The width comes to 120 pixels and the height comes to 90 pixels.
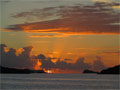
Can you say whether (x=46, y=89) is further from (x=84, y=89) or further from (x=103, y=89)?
(x=103, y=89)

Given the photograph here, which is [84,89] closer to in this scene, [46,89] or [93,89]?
[93,89]

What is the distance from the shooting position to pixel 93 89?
10275 centimetres

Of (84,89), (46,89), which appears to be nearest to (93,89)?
(84,89)

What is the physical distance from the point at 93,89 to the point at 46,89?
16.6 meters

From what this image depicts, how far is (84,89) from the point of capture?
336 ft

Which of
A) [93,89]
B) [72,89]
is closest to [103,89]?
[93,89]

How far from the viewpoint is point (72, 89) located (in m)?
101

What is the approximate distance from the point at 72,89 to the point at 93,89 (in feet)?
25.2

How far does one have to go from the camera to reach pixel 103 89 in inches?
4119

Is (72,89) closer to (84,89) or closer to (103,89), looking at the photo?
(84,89)

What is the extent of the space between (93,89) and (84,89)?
325cm

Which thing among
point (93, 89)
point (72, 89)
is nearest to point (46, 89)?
point (72, 89)

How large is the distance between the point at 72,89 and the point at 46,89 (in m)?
9.13

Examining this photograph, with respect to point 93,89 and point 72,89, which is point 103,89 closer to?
point 93,89
